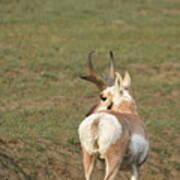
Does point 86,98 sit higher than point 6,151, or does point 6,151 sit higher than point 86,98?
point 6,151

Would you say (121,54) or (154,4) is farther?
(154,4)

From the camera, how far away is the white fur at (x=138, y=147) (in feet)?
31.1

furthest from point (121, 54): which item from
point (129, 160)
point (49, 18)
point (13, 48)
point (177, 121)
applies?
point (129, 160)

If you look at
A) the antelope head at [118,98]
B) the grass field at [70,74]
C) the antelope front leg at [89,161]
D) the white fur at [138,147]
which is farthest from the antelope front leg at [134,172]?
the grass field at [70,74]

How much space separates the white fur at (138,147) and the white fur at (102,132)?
0.41 metres

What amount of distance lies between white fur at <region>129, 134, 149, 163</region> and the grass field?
1440 mm

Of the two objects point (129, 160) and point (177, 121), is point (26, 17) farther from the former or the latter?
point (129, 160)

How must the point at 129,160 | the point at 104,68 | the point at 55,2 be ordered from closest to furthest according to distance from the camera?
the point at 129,160 → the point at 104,68 → the point at 55,2

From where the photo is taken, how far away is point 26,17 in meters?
26.1

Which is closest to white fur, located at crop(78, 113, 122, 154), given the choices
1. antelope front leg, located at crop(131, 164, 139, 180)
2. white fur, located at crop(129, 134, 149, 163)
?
white fur, located at crop(129, 134, 149, 163)

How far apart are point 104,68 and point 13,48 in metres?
2.99

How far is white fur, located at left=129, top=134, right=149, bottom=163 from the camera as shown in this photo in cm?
948

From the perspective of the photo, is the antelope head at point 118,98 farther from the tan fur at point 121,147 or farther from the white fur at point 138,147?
the white fur at point 138,147

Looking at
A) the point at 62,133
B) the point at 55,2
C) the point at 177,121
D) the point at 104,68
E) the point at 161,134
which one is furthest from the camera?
the point at 55,2
